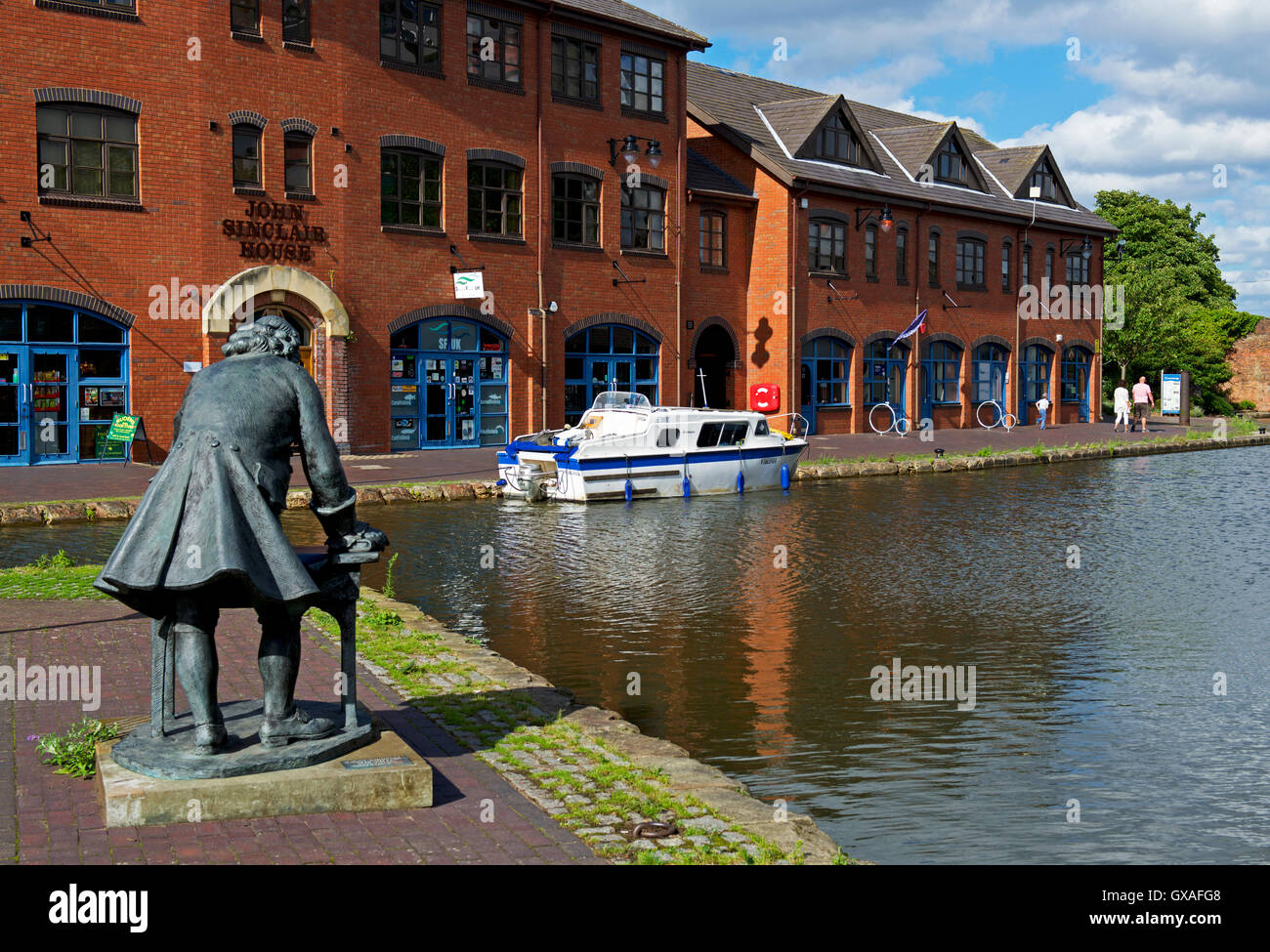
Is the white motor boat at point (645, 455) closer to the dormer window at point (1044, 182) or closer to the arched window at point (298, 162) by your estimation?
the arched window at point (298, 162)

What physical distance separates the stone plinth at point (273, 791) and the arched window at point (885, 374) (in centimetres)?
3519

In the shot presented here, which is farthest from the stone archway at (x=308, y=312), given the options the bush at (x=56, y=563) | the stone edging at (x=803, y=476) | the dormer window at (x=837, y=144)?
the dormer window at (x=837, y=144)

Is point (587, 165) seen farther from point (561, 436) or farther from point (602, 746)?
point (602, 746)

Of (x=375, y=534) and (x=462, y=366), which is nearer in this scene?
(x=375, y=534)

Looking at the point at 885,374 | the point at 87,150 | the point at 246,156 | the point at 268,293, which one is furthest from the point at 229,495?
the point at 885,374

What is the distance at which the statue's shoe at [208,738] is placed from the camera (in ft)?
17.9

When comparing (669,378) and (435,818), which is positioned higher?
(669,378)

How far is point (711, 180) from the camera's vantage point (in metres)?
36.4

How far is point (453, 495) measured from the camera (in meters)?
21.5

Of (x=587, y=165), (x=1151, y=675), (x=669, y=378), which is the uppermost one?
(x=587, y=165)
